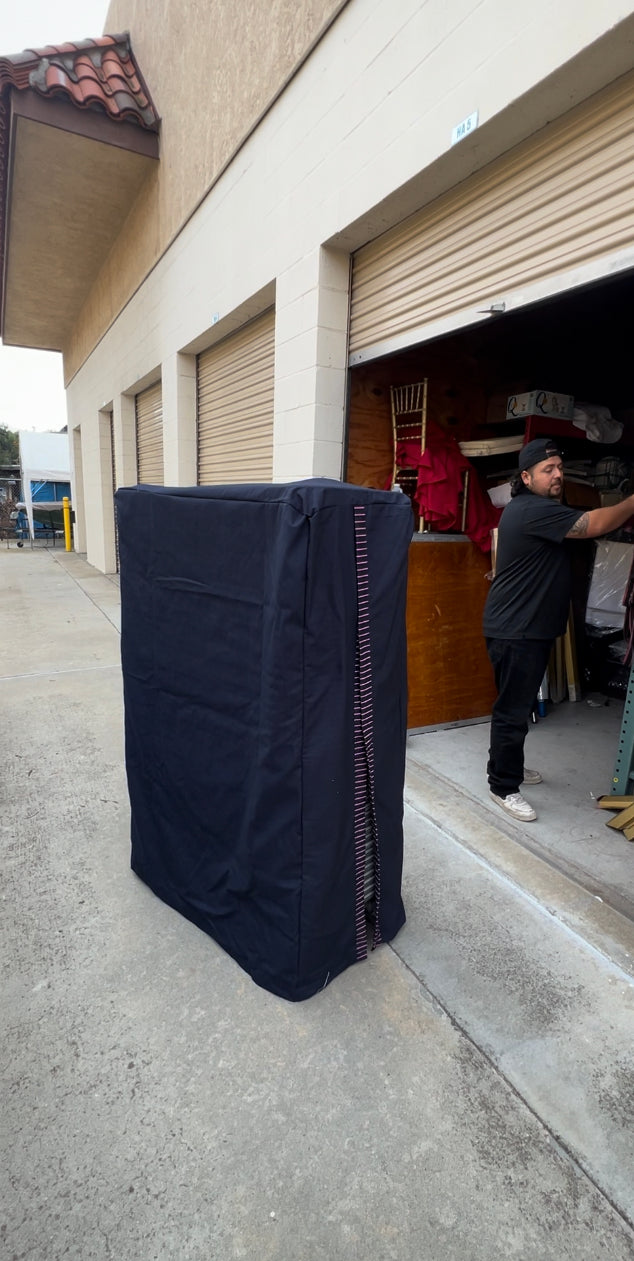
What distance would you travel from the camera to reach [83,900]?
2.34 metres

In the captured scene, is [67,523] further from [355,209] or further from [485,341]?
[355,209]

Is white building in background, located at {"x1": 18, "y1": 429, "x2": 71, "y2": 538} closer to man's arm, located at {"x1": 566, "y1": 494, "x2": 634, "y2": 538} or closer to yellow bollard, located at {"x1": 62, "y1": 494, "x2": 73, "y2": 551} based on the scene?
yellow bollard, located at {"x1": 62, "y1": 494, "x2": 73, "y2": 551}

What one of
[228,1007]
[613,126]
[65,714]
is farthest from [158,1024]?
[613,126]

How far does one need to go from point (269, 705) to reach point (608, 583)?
383 cm

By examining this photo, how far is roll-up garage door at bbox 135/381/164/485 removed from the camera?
332 inches

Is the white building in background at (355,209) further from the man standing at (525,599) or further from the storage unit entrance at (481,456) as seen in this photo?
the man standing at (525,599)

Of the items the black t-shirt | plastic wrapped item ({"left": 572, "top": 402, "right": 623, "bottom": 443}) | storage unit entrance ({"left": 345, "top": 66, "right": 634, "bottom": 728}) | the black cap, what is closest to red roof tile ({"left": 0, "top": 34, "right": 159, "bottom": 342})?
storage unit entrance ({"left": 345, "top": 66, "right": 634, "bottom": 728})

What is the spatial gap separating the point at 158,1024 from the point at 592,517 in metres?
2.54

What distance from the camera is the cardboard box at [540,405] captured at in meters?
3.78

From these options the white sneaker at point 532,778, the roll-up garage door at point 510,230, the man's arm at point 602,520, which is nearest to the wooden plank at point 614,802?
the white sneaker at point 532,778

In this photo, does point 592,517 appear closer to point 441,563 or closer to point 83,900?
point 441,563

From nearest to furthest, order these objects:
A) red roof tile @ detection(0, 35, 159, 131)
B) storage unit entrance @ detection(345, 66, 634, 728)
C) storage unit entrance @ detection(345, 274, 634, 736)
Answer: storage unit entrance @ detection(345, 66, 634, 728) → storage unit entrance @ detection(345, 274, 634, 736) → red roof tile @ detection(0, 35, 159, 131)

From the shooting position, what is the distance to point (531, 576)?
2928 millimetres

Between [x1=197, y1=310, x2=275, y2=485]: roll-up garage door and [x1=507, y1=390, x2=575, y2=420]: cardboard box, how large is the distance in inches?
74.6
